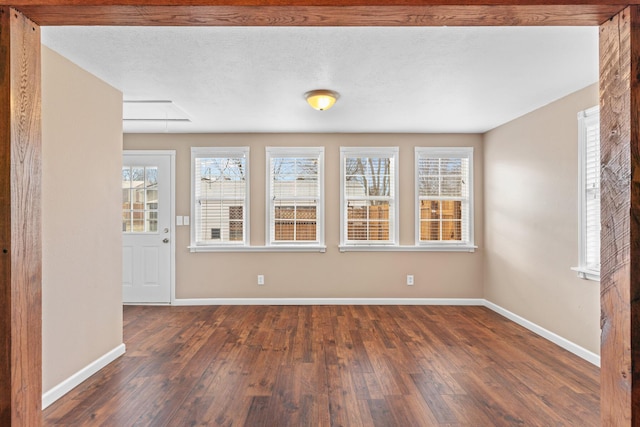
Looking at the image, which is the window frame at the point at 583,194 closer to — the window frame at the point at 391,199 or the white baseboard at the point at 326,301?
the white baseboard at the point at 326,301

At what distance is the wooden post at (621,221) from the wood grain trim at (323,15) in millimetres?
146

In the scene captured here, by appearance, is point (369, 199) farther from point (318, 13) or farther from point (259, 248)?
point (318, 13)

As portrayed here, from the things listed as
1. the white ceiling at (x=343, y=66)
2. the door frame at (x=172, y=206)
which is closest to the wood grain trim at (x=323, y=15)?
the white ceiling at (x=343, y=66)

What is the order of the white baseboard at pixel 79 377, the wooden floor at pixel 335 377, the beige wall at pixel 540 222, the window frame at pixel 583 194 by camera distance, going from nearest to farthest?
1. the wooden floor at pixel 335 377
2. the white baseboard at pixel 79 377
3. the window frame at pixel 583 194
4. the beige wall at pixel 540 222

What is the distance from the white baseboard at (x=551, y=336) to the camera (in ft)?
9.88

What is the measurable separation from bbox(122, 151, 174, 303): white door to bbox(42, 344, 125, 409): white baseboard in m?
1.73

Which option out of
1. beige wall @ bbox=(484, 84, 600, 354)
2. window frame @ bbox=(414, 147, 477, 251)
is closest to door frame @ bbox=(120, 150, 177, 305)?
window frame @ bbox=(414, 147, 477, 251)

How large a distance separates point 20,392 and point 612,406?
2104 mm

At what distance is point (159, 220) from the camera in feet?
15.9

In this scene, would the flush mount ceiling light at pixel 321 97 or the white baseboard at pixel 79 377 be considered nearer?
the white baseboard at pixel 79 377

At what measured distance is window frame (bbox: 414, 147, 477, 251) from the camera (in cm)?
485

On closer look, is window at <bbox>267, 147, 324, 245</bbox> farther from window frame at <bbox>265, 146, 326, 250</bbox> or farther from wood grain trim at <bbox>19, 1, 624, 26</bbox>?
wood grain trim at <bbox>19, 1, 624, 26</bbox>

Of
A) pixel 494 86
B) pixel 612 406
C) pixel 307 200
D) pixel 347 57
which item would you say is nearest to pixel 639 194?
pixel 612 406

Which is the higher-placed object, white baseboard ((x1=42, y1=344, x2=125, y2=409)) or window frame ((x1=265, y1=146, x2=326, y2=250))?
window frame ((x1=265, y1=146, x2=326, y2=250))
